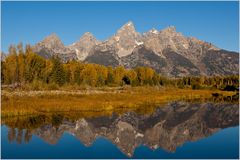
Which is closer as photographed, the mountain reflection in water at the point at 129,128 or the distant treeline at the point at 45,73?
the mountain reflection in water at the point at 129,128

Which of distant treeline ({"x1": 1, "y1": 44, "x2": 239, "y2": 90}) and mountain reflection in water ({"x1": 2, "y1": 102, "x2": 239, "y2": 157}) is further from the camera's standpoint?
distant treeline ({"x1": 1, "y1": 44, "x2": 239, "y2": 90})

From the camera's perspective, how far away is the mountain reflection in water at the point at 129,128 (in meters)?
35.9

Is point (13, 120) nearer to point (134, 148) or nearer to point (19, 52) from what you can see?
point (134, 148)

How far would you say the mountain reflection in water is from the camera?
3588 centimetres

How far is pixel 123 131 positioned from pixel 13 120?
15125 mm

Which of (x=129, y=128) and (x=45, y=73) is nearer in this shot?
(x=129, y=128)

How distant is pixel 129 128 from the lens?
44250 millimetres

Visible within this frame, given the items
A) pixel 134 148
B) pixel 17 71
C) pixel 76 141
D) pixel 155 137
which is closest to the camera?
pixel 134 148

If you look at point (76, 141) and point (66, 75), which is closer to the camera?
point (76, 141)

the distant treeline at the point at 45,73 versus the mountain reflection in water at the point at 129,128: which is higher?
the distant treeline at the point at 45,73

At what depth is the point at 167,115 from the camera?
56.3 metres

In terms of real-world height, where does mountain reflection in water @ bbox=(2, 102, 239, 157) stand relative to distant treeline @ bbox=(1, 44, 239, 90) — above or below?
below

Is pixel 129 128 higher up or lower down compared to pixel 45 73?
lower down

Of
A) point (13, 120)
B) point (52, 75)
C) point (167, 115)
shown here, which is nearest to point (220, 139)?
point (167, 115)
